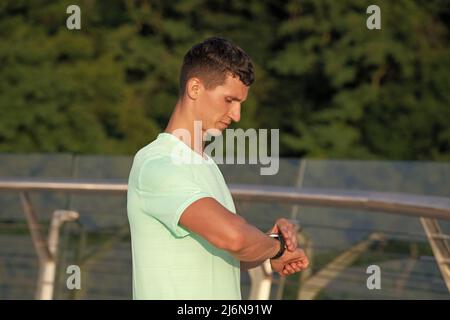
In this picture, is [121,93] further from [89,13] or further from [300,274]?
[300,274]

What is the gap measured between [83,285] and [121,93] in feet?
46.9

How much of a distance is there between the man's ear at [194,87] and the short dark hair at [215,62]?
0.03ft

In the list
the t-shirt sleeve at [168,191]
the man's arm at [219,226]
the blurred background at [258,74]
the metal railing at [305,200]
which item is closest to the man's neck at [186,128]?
the t-shirt sleeve at [168,191]

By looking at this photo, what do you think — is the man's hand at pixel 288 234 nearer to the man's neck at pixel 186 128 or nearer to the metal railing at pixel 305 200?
the man's neck at pixel 186 128

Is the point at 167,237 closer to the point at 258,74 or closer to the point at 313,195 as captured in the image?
the point at 313,195

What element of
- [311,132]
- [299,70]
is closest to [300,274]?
[311,132]

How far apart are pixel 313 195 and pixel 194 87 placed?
4.67ft

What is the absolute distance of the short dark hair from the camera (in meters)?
2.75

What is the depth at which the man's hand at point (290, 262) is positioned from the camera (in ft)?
9.29

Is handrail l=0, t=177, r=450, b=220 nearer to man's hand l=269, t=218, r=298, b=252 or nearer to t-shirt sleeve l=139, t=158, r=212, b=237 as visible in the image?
man's hand l=269, t=218, r=298, b=252

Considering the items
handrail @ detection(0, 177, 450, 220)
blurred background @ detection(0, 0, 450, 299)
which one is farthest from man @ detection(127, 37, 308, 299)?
blurred background @ detection(0, 0, 450, 299)

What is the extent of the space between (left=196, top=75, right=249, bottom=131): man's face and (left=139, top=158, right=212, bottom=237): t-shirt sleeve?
0.17m

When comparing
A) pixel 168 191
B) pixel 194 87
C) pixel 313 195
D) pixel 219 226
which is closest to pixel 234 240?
pixel 219 226

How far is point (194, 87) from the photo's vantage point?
2.77m
